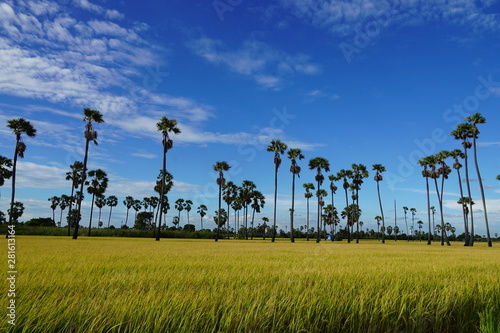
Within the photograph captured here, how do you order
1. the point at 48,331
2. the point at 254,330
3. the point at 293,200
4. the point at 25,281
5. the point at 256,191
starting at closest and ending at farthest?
the point at 48,331, the point at 254,330, the point at 25,281, the point at 293,200, the point at 256,191

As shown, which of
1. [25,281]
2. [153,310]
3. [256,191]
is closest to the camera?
[153,310]

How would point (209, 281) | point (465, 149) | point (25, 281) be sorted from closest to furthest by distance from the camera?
1. point (25, 281)
2. point (209, 281)
3. point (465, 149)

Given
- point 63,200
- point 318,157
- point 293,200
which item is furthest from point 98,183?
point 63,200

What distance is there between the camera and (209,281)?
619cm

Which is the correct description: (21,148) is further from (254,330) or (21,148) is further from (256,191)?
(256,191)

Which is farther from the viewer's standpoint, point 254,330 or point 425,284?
point 425,284

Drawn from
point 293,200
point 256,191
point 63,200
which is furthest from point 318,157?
point 63,200

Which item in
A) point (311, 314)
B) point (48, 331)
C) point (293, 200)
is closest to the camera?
point (48, 331)

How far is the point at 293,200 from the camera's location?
67.1 metres

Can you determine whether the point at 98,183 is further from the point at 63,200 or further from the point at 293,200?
the point at 63,200

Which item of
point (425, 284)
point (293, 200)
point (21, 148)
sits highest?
point (21, 148)

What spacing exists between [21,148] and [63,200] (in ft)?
363

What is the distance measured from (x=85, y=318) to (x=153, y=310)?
645 millimetres

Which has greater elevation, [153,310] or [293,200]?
[293,200]
